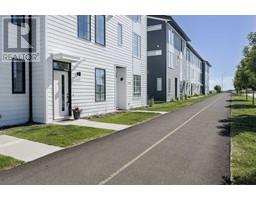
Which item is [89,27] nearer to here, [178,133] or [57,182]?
[178,133]

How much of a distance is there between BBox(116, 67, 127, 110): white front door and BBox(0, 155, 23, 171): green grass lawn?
1527cm

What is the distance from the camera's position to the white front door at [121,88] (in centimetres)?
2205

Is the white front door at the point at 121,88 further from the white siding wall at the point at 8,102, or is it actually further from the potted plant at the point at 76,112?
the white siding wall at the point at 8,102

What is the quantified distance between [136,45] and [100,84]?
7624 mm

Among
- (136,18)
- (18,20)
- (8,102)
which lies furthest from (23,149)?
(136,18)

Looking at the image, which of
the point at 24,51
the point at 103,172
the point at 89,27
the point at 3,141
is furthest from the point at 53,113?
the point at 103,172

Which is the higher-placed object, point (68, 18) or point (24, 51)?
point (68, 18)

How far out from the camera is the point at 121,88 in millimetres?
22250

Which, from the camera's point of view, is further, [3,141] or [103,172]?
[3,141]

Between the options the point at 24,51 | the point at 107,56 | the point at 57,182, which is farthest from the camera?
the point at 107,56

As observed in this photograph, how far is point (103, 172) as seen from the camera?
6.12 meters

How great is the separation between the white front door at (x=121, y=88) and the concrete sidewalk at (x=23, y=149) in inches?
515

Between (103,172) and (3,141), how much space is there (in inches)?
182

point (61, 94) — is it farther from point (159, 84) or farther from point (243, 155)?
point (159, 84)
